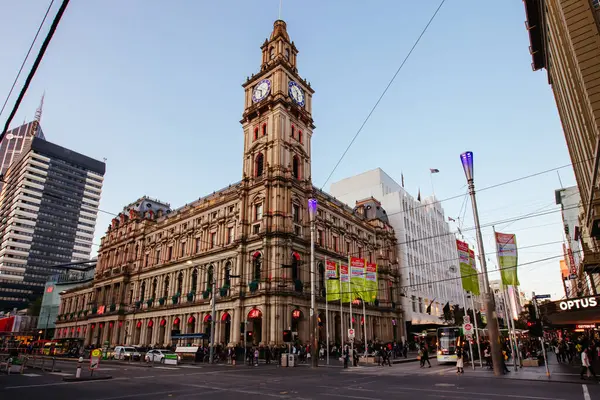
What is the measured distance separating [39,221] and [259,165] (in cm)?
14047

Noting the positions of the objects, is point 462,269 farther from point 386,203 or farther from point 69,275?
point 69,275

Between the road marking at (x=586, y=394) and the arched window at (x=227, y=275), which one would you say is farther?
the arched window at (x=227, y=275)

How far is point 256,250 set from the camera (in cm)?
4806

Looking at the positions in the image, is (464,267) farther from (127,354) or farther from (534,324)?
(127,354)

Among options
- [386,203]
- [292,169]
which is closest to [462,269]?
[292,169]

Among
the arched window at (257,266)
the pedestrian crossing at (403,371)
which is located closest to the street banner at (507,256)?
the pedestrian crossing at (403,371)

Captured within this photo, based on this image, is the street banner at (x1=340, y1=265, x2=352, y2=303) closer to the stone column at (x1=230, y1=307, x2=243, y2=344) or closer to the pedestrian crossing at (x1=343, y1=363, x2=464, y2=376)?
the pedestrian crossing at (x1=343, y1=363, x2=464, y2=376)

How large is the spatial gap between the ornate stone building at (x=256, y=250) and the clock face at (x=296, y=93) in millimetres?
269

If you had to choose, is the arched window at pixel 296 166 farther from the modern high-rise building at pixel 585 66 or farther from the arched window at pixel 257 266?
the modern high-rise building at pixel 585 66

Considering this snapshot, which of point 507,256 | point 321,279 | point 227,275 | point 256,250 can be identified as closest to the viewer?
point 507,256

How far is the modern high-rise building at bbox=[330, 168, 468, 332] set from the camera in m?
73.6

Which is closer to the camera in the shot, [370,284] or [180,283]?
[370,284]

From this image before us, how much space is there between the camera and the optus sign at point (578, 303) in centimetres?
2031

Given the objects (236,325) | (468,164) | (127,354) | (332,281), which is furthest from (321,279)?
(468,164)
